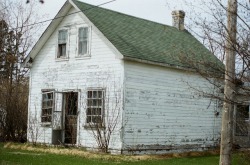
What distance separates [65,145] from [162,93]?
197 inches

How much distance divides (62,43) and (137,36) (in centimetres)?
362

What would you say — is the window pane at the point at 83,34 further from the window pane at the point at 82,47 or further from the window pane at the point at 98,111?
the window pane at the point at 98,111

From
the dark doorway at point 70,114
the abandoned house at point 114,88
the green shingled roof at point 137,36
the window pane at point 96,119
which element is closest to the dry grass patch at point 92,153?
the abandoned house at point 114,88

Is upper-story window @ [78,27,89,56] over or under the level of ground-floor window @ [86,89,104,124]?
over

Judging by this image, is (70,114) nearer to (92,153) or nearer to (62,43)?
(92,153)

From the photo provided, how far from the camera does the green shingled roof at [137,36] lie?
1897 cm

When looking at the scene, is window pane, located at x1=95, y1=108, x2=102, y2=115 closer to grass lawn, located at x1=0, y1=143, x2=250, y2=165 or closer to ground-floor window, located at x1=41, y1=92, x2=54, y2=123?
grass lawn, located at x1=0, y1=143, x2=250, y2=165

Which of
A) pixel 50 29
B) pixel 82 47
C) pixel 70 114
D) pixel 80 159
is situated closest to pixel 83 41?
pixel 82 47

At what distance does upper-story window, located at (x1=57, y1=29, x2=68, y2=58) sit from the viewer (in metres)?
21.2

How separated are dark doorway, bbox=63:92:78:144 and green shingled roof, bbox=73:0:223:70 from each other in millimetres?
3453

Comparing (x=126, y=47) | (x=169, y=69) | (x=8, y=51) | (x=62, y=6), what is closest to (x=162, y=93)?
(x=169, y=69)

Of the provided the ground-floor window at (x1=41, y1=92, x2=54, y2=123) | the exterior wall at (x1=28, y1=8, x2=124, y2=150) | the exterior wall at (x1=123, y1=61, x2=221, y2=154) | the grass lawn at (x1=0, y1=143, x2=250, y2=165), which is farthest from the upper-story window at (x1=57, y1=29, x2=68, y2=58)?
the grass lawn at (x1=0, y1=143, x2=250, y2=165)

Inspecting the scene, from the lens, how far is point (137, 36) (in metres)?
21.1

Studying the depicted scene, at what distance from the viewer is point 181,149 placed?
20.8 meters
